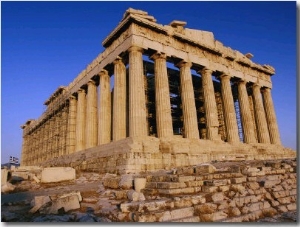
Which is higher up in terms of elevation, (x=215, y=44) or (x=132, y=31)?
(x=215, y=44)

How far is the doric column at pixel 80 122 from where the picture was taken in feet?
76.6

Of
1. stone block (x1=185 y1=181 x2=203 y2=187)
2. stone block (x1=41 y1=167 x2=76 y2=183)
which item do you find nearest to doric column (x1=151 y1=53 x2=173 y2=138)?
stone block (x1=41 y1=167 x2=76 y2=183)

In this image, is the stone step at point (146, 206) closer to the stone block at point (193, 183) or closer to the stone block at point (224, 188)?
the stone block at point (193, 183)

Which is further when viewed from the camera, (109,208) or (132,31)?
(132,31)

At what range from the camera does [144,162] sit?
44.4ft

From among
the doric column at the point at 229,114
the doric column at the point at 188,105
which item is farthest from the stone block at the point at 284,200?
the doric column at the point at 229,114

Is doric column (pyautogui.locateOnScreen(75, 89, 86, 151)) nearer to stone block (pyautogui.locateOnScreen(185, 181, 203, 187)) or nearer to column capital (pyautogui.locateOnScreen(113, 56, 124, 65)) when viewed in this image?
column capital (pyautogui.locateOnScreen(113, 56, 124, 65))

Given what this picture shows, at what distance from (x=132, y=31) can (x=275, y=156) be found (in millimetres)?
15717

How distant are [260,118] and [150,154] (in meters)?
15.4

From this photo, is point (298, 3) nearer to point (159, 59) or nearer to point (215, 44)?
point (159, 59)

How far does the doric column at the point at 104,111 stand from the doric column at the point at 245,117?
12172mm

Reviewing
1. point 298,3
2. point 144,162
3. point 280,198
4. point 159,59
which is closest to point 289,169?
point 280,198

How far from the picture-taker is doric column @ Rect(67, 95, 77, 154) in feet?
82.5

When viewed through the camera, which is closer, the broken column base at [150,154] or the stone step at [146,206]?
the stone step at [146,206]
